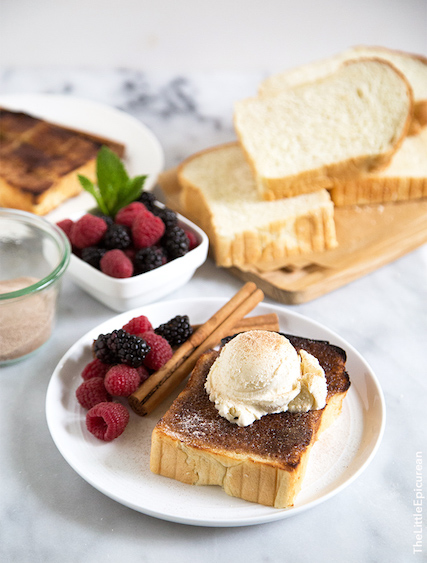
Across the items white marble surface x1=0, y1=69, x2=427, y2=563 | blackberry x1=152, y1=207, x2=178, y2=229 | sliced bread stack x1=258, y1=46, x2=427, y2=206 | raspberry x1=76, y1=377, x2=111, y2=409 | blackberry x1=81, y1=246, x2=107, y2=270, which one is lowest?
white marble surface x1=0, y1=69, x2=427, y2=563

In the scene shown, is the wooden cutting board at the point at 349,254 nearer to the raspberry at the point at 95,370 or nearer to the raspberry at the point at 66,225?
the raspberry at the point at 66,225

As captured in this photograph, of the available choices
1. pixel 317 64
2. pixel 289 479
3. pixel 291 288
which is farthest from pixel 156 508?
pixel 317 64

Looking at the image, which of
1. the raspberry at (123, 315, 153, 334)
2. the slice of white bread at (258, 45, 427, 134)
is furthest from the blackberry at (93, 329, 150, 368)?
the slice of white bread at (258, 45, 427, 134)

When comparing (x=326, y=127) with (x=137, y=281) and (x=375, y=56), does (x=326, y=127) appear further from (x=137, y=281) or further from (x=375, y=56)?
(x=137, y=281)

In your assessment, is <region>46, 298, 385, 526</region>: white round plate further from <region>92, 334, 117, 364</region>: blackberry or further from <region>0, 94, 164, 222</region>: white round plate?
<region>0, 94, 164, 222</region>: white round plate

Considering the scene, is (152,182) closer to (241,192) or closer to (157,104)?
(241,192)

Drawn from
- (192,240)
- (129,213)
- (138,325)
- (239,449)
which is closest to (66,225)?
(129,213)

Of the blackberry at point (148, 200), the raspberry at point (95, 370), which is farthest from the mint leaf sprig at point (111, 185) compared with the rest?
the raspberry at point (95, 370)
